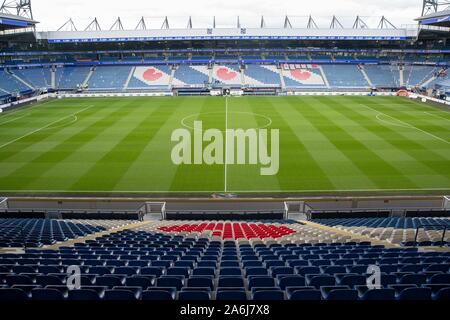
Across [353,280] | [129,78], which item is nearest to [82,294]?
[353,280]

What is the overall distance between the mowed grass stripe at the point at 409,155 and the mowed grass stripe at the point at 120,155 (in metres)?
21.5

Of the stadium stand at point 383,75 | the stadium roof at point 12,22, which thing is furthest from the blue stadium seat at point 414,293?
the stadium stand at point 383,75

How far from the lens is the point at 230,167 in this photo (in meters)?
29.0

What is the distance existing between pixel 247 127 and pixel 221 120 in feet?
16.3

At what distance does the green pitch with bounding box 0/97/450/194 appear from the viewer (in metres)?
25.5

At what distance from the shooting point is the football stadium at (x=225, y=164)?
6.94 meters

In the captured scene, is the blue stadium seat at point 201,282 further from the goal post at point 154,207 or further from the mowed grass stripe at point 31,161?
the mowed grass stripe at point 31,161

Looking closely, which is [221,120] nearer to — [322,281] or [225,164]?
[225,164]

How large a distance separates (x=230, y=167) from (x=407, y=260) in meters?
21.0

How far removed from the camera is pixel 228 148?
33.3 metres

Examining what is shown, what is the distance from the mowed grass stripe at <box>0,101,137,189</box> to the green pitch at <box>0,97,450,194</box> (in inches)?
3.2

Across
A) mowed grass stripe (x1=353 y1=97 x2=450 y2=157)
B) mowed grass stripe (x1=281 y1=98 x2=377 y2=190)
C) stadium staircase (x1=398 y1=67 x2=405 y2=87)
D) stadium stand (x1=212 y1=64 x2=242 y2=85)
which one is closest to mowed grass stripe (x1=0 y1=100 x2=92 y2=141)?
stadium stand (x1=212 y1=64 x2=242 y2=85)

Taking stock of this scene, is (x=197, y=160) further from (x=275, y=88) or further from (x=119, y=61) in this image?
(x=119, y=61)

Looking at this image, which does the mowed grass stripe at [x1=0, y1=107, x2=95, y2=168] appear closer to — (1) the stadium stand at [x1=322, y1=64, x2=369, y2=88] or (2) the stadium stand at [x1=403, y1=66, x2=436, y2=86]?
(1) the stadium stand at [x1=322, y1=64, x2=369, y2=88]
